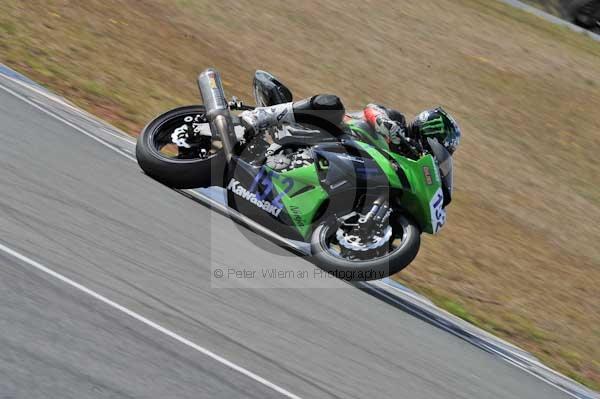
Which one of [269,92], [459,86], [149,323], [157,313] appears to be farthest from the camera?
[459,86]

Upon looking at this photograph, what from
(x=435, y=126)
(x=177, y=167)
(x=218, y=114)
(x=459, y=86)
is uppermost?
(x=435, y=126)

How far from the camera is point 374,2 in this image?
751 inches

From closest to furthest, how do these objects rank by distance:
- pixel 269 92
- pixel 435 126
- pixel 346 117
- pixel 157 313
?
1. pixel 157 313
2. pixel 435 126
3. pixel 346 117
4. pixel 269 92

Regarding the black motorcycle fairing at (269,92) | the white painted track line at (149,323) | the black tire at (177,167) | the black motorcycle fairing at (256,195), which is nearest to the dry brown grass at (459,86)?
the black motorcycle fairing at (256,195)

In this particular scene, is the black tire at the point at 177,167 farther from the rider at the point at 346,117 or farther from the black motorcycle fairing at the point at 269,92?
the black motorcycle fairing at the point at 269,92

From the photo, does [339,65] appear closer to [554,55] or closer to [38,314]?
[554,55]

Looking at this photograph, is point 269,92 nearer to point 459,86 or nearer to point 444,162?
point 444,162

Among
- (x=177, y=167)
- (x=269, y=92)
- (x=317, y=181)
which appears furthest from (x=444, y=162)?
(x=177, y=167)

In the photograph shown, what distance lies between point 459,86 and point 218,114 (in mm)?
10391

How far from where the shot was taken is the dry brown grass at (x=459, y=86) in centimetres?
1018

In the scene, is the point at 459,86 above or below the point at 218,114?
below

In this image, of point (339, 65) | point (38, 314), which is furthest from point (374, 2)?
point (38, 314)

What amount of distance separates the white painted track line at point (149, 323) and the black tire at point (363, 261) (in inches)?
86.3

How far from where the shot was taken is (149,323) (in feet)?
16.2
